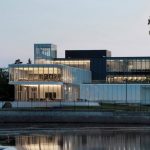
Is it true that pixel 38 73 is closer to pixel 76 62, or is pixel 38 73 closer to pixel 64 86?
pixel 64 86

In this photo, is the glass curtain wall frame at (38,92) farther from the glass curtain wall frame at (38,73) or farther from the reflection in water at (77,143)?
the reflection in water at (77,143)

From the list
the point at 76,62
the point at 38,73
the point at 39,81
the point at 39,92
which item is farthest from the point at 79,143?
the point at 76,62

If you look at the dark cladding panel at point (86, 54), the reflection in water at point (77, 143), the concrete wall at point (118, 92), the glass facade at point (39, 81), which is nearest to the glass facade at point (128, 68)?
the dark cladding panel at point (86, 54)

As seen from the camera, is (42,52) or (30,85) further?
Result: (42,52)

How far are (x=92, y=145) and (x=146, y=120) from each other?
1183 inches

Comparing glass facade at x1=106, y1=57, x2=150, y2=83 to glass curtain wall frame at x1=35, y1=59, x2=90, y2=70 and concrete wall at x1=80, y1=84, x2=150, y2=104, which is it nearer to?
glass curtain wall frame at x1=35, y1=59, x2=90, y2=70

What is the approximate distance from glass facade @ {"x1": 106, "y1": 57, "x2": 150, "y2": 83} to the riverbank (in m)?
66.4

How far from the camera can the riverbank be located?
6719 centimetres

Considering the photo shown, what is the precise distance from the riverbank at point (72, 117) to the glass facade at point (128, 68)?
218 ft

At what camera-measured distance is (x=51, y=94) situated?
105500 millimetres

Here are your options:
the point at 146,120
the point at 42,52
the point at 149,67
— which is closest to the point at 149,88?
the point at 149,67

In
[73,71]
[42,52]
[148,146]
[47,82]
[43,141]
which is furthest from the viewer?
[42,52]

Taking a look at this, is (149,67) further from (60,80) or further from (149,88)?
(60,80)

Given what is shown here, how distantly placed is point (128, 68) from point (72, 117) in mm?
69004
